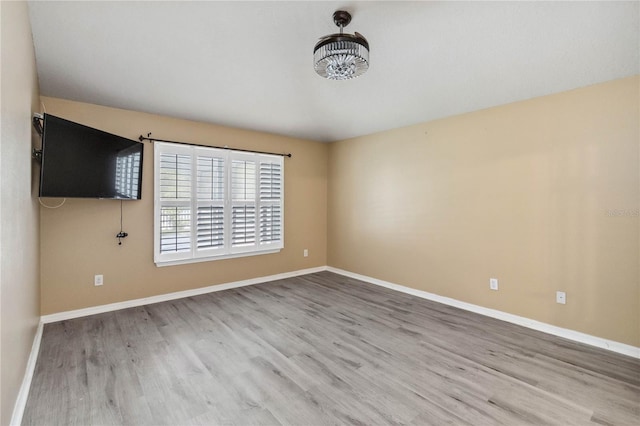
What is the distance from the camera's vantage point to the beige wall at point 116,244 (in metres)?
3.21

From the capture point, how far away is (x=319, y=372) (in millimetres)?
2260

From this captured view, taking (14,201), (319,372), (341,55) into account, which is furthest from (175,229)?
(341,55)

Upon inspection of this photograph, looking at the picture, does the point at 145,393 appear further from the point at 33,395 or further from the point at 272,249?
the point at 272,249

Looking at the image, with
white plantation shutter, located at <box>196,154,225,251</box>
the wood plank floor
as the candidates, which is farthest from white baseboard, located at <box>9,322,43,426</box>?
white plantation shutter, located at <box>196,154,225,251</box>

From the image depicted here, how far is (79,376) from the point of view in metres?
2.18

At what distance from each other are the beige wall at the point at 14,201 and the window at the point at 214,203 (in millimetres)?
1681

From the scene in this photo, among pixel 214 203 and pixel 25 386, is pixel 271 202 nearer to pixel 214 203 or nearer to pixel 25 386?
pixel 214 203

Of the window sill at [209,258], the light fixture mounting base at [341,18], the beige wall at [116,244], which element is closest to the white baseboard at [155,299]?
the beige wall at [116,244]

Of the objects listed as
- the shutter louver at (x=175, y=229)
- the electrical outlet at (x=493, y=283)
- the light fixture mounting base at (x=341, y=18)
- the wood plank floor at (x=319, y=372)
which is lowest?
the wood plank floor at (x=319, y=372)

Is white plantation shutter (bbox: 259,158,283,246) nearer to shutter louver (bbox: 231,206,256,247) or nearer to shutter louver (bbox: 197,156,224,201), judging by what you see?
shutter louver (bbox: 231,206,256,247)

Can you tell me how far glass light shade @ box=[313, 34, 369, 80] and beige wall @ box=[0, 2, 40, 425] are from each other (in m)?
1.50

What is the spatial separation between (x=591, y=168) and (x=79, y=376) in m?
4.59

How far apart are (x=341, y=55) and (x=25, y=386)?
2990 millimetres

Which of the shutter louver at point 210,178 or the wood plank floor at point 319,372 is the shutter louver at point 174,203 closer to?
the shutter louver at point 210,178
